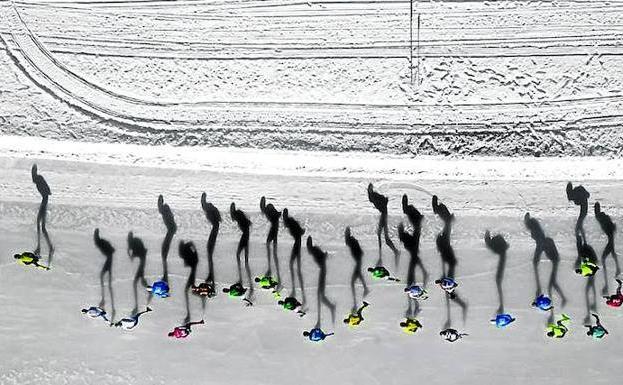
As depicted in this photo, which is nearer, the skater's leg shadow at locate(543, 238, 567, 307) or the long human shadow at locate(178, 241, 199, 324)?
the skater's leg shadow at locate(543, 238, 567, 307)

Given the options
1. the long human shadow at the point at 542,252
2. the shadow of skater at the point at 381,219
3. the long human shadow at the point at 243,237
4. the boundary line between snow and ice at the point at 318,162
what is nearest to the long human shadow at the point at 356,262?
the shadow of skater at the point at 381,219

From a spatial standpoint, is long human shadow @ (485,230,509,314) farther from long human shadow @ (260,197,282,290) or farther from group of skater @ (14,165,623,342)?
long human shadow @ (260,197,282,290)

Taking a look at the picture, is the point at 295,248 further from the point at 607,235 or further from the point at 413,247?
the point at 607,235

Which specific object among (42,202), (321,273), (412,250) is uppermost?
(42,202)

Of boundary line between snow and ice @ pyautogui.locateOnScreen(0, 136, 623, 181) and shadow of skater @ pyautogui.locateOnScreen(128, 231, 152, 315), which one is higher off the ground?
boundary line between snow and ice @ pyautogui.locateOnScreen(0, 136, 623, 181)

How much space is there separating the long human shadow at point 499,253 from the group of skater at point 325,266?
1 cm

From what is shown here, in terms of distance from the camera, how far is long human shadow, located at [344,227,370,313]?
267 inches

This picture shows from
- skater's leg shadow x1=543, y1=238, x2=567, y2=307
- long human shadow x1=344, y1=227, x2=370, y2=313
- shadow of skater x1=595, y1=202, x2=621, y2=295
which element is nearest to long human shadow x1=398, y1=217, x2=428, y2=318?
long human shadow x1=344, y1=227, x2=370, y2=313

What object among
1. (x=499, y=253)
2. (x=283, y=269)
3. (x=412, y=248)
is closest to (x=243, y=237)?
(x=283, y=269)

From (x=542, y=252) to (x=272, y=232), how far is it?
290 cm

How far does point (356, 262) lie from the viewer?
6809 mm

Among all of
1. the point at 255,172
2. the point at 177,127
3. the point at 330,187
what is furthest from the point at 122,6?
the point at 330,187

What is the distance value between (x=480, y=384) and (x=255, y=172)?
330 cm

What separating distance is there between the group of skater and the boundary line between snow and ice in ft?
0.77
